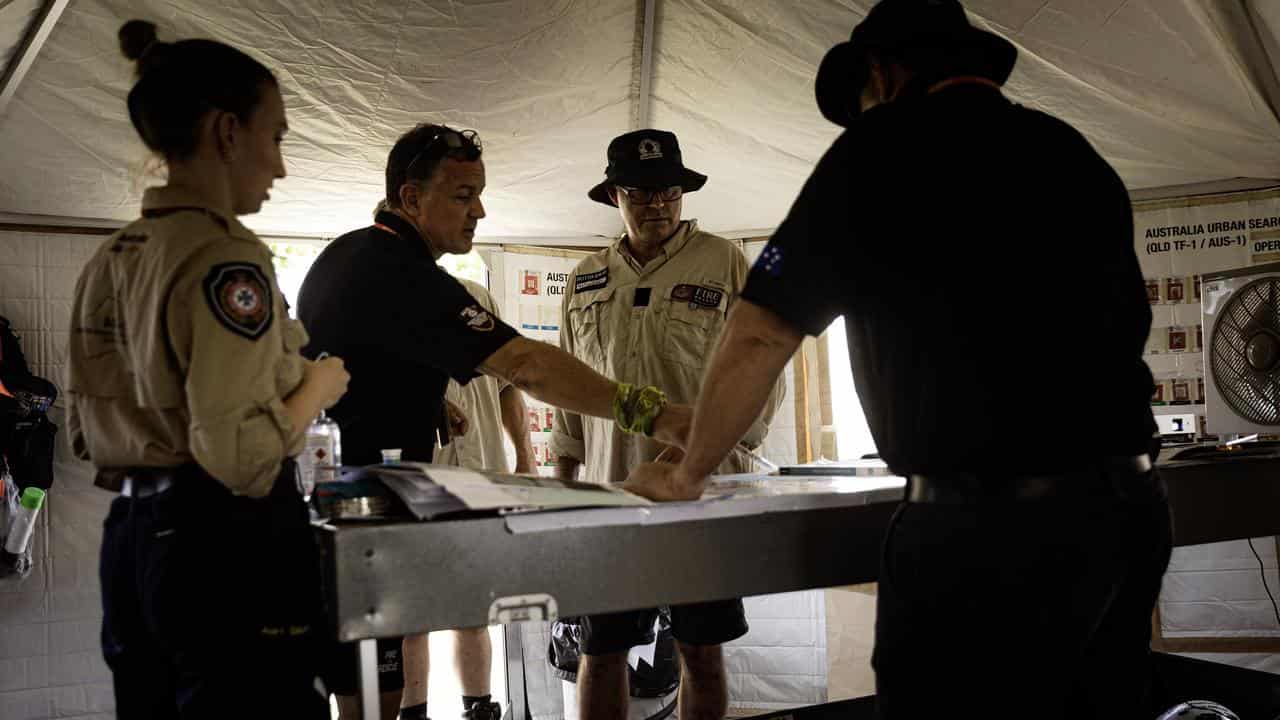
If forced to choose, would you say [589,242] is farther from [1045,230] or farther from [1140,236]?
[1045,230]

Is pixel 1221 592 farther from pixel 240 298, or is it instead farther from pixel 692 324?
pixel 240 298

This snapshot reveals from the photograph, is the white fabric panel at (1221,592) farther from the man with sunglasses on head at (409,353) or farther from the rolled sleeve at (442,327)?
the rolled sleeve at (442,327)

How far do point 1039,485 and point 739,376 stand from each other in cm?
38

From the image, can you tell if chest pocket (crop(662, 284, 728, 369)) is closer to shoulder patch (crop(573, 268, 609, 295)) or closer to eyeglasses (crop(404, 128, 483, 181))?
shoulder patch (crop(573, 268, 609, 295))

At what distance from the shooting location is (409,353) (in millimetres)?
1858

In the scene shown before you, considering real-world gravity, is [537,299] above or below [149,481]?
above

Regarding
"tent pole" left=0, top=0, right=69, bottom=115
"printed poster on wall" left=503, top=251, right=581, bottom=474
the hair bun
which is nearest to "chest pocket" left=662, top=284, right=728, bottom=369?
the hair bun

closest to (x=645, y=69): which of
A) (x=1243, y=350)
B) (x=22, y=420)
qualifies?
(x=1243, y=350)

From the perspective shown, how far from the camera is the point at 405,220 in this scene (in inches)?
81.5

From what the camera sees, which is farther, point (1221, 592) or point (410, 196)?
point (1221, 592)

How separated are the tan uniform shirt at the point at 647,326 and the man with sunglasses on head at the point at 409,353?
79 cm

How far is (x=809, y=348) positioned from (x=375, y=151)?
7.63 feet

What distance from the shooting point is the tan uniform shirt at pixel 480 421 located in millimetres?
3475

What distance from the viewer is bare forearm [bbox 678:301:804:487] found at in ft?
4.04
